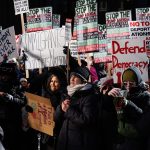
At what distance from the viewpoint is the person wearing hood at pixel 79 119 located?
17.9ft

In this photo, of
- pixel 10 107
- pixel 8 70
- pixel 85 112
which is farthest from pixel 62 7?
pixel 85 112

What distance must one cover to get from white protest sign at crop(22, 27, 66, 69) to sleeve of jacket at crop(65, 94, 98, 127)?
15.4ft

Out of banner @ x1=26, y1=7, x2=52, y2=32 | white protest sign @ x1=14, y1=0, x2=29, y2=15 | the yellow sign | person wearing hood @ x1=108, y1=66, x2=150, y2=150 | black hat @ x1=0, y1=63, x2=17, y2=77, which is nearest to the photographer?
person wearing hood @ x1=108, y1=66, x2=150, y2=150

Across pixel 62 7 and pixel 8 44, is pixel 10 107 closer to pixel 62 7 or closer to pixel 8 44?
pixel 8 44

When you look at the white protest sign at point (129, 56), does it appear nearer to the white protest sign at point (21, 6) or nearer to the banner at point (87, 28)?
the banner at point (87, 28)

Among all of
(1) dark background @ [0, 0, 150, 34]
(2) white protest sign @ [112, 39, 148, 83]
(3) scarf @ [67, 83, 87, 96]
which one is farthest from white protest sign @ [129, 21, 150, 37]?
(1) dark background @ [0, 0, 150, 34]

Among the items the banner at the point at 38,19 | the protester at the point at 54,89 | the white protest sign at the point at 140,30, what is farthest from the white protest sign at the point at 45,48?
the protester at the point at 54,89

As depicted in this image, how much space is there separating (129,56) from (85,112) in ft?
8.98

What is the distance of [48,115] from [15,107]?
61 cm

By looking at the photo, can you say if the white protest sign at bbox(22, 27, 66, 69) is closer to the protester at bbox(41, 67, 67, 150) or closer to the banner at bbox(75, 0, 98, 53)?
the banner at bbox(75, 0, 98, 53)

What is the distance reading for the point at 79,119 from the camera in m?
5.45

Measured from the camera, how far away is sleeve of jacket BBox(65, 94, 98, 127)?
542 centimetres

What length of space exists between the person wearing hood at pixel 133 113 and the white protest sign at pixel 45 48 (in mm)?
4443

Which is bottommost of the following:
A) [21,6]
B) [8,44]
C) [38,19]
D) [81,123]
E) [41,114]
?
[41,114]
